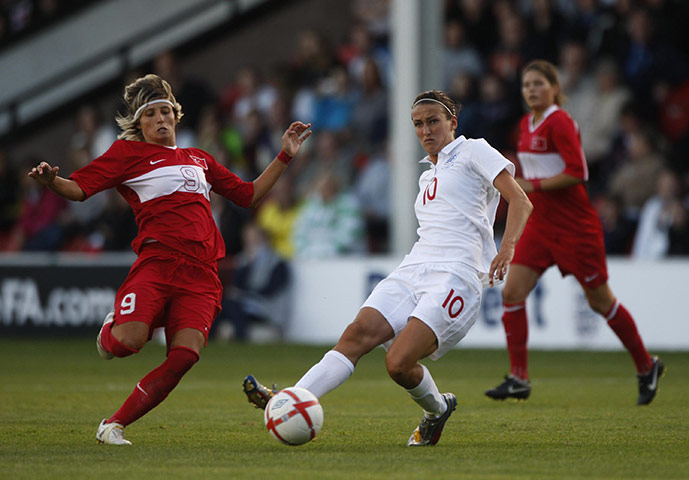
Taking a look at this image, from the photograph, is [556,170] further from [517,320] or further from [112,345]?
[112,345]

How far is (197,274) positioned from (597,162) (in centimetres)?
919

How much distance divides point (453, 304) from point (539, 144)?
288 cm

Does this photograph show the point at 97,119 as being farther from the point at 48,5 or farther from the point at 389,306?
the point at 389,306

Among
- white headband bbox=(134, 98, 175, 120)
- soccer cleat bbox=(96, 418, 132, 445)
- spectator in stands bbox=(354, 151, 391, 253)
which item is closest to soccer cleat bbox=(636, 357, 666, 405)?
soccer cleat bbox=(96, 418, 132, 445)

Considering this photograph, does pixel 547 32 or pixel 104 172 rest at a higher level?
pixel 547 32

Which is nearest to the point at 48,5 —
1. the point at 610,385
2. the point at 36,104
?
the point at 36,104

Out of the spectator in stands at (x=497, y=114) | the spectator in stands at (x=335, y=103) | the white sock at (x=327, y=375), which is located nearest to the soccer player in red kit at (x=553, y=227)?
the white sock at (x=327, y=375)

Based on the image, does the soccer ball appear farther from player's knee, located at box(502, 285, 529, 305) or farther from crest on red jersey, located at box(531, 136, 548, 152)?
crest on red jersey, located at box(531, 136, 548, 152)

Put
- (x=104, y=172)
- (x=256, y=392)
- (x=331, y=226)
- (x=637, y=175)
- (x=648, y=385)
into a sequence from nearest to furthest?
1. (x=256, y=392)
2. (x=104, y=172)
3. (x=648, y=385)
4. (x=637, y=175)
5. (x=331, y=226)

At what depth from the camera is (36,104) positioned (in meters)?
20.9

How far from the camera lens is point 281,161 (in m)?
6.73

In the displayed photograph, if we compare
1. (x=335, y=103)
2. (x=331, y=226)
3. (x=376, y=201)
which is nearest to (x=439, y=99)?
(x=331, y=226)

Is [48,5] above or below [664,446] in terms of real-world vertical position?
above

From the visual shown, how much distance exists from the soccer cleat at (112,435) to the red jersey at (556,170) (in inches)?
148
